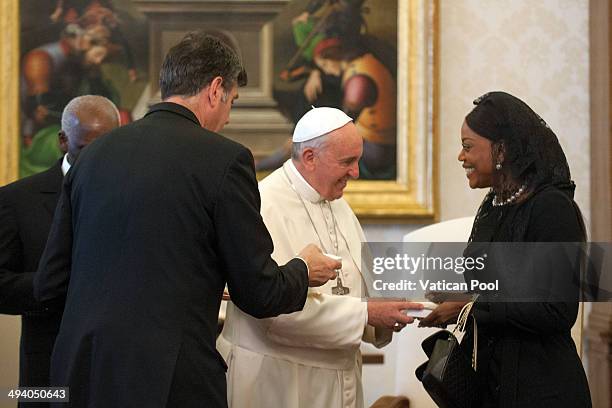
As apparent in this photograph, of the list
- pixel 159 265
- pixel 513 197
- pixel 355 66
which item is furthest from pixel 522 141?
pixel 355 66

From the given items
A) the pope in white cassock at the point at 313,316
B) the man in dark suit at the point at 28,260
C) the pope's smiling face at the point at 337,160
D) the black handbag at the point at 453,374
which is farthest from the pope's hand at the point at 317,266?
the man in dark suit at the point at 28,260

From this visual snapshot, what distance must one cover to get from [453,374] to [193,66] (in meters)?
1.13

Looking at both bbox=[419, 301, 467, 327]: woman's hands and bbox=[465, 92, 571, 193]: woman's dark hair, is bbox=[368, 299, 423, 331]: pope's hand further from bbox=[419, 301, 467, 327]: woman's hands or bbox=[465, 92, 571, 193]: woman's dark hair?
bbox=[465, 92, 571, 193]: woman's dark hair

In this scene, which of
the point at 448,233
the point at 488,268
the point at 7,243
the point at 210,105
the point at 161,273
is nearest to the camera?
the point at 161,273

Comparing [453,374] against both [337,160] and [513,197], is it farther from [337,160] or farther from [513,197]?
[337,160]

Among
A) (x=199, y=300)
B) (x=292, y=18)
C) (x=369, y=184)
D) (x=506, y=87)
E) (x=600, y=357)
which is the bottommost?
(x=600, y=357)

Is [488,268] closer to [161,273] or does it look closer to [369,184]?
[161,273]

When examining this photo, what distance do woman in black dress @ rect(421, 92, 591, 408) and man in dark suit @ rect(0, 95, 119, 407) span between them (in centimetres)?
128

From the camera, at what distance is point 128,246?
7.60ft

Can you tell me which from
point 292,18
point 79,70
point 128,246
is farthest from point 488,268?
point 79,70

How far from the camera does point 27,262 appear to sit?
3123 millimetres

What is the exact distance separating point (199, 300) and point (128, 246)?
0.23m

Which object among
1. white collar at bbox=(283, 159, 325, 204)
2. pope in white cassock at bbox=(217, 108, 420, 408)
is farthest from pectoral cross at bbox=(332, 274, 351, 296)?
white collar at bbox=(283, 159, 325, 204)

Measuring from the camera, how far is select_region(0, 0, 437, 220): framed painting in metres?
4.91
